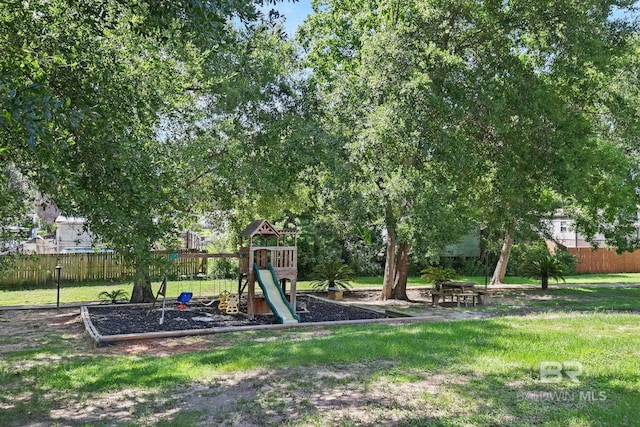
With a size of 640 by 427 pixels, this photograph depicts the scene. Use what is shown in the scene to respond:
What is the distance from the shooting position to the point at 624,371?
5090 mm

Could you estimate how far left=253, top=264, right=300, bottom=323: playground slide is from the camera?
11.8 meters

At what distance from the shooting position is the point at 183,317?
12500 mm

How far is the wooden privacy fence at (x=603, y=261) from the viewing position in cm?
2858

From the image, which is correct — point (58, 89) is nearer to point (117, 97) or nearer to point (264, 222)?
point (117, 97)

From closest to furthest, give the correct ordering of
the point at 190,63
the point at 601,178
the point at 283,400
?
the point at 283,400, the point at 190,63, the point at 601,178

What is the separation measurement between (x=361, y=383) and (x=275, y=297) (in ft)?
24.6

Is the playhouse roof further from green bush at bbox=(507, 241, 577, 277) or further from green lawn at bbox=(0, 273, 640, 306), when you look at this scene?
green bush at bbox=(507, 241, 577, 277)

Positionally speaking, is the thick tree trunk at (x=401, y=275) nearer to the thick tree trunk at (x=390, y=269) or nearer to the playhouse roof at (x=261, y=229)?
the thick tree trunk at (x=390, y=269)

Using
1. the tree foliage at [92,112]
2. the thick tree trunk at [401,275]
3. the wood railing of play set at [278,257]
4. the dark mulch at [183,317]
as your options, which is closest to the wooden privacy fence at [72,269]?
the dark mulch at [183,317]

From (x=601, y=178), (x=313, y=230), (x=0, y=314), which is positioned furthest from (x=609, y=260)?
(x=0, y=314)

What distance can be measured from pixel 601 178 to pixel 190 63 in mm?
12105

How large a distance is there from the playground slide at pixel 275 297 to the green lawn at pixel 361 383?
4.02 m

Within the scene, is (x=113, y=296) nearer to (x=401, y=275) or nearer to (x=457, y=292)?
(x=401, y=275)

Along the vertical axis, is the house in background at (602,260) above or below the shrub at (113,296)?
above
